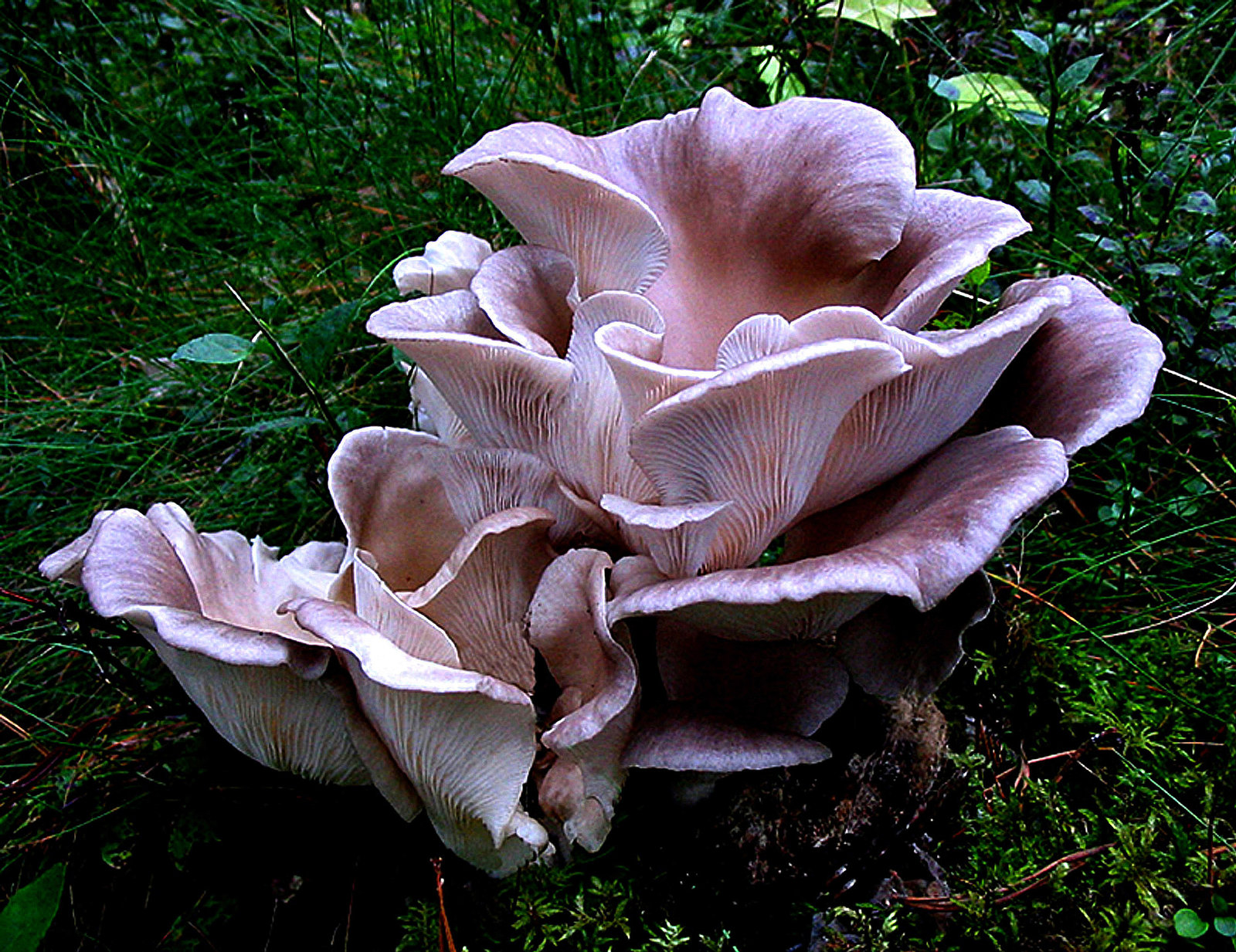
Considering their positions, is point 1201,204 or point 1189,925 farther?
point 1201,204

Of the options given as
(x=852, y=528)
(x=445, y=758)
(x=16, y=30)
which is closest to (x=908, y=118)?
(x=852, y=528)

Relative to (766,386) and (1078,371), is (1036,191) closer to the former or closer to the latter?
(1078,371)

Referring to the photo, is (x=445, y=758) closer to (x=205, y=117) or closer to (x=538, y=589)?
(x=538, y=589)

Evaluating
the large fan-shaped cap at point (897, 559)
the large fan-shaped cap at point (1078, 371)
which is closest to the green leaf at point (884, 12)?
the large fan-shaped cap at point (1078, 371)

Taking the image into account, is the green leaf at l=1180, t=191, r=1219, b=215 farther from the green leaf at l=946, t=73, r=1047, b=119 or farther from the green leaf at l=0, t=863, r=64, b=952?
the green leaf at l=0, t=863, r=64, b=952

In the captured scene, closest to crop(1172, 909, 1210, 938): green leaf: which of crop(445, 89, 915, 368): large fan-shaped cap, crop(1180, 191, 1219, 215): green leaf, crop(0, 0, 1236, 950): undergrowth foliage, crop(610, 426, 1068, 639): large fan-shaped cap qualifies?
crop(0, 0, 1236, 950): undergrowth foliage

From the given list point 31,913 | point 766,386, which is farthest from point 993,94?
point 31,913

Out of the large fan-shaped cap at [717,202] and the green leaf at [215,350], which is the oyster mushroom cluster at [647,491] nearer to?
the large fan-shaped cap at [717,202]
